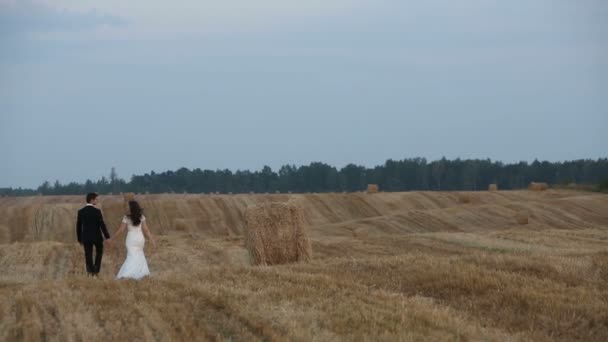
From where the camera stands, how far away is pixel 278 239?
19.9 meters

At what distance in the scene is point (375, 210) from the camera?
5106 centimetres

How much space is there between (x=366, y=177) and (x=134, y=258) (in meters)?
107

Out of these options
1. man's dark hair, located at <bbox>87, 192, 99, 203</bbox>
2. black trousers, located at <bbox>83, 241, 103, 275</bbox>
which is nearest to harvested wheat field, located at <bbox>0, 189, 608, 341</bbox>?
black trousers, located at <bbox>83, 241, 103, 275</bbox>

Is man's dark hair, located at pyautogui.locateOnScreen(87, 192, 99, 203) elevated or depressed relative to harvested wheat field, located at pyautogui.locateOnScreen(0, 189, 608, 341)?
elevated

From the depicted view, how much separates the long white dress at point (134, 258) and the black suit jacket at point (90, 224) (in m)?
1.22

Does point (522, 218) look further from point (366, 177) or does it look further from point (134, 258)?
point (366, 177)

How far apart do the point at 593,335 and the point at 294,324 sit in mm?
3573

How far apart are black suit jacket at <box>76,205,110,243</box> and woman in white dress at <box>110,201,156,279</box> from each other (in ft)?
3.83

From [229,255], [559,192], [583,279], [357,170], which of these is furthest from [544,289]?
[357,170]

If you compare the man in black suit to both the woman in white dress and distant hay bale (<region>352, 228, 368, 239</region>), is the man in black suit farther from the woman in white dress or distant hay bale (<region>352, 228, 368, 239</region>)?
distant hay bale (<region>352, 228, 368, 239</region>)

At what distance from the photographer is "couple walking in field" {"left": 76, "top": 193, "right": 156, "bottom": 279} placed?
14.8m

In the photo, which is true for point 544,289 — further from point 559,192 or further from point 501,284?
point 559,192

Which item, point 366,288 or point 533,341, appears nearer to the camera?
point 533,341

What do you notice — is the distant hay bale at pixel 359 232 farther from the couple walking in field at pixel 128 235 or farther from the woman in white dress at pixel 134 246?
the woman in white dress at pixel 134 246
